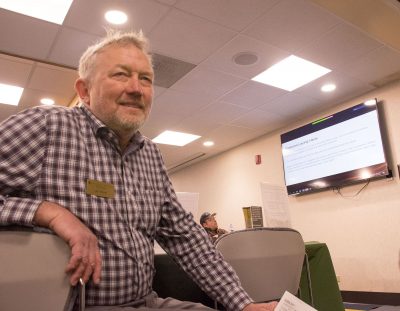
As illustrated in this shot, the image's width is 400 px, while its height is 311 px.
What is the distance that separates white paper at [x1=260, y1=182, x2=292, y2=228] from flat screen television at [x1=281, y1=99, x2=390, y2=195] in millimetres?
2112

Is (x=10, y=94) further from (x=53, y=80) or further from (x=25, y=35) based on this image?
(x=25, y=35)

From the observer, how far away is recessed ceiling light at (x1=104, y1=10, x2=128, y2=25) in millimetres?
2877

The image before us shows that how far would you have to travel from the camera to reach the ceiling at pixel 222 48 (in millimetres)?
2896

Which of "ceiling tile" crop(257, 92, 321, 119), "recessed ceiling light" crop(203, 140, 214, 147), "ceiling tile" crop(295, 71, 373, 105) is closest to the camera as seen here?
"ceiling tile" crop(295, 71, 373, 105)

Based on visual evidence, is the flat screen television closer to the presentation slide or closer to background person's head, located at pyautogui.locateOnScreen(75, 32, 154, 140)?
the presentation slide

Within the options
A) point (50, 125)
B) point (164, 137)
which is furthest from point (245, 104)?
point (50, 125)

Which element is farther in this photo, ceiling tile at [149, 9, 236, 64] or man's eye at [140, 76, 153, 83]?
ceiling tile at [149, 9, 236, 64]

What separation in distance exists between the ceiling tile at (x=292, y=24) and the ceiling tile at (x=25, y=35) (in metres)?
1.73

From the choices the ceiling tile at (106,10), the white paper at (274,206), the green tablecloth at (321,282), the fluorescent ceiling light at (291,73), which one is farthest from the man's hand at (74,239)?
the fluorescent ceiling light at (291,73)

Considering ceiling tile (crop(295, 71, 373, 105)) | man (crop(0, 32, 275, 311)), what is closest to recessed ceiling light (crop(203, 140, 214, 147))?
ceiling tile (crop(295, 71, 373, 105))

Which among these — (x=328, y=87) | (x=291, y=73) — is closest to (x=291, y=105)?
(x=328, y=87)

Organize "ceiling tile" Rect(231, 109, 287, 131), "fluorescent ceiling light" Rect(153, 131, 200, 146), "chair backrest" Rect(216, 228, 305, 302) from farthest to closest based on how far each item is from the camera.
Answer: "fluorescent ceiling light" Rect(153, 131, 200, 146) < "ceiling tile" Rect(231, 109, 287, 131) < "chair backrest" Rect(216, 228, 305, 302)

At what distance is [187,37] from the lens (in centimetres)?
324

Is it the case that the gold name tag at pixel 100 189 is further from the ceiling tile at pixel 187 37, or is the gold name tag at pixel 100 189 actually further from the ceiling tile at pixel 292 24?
the ceiling tile at pixel 292 24
